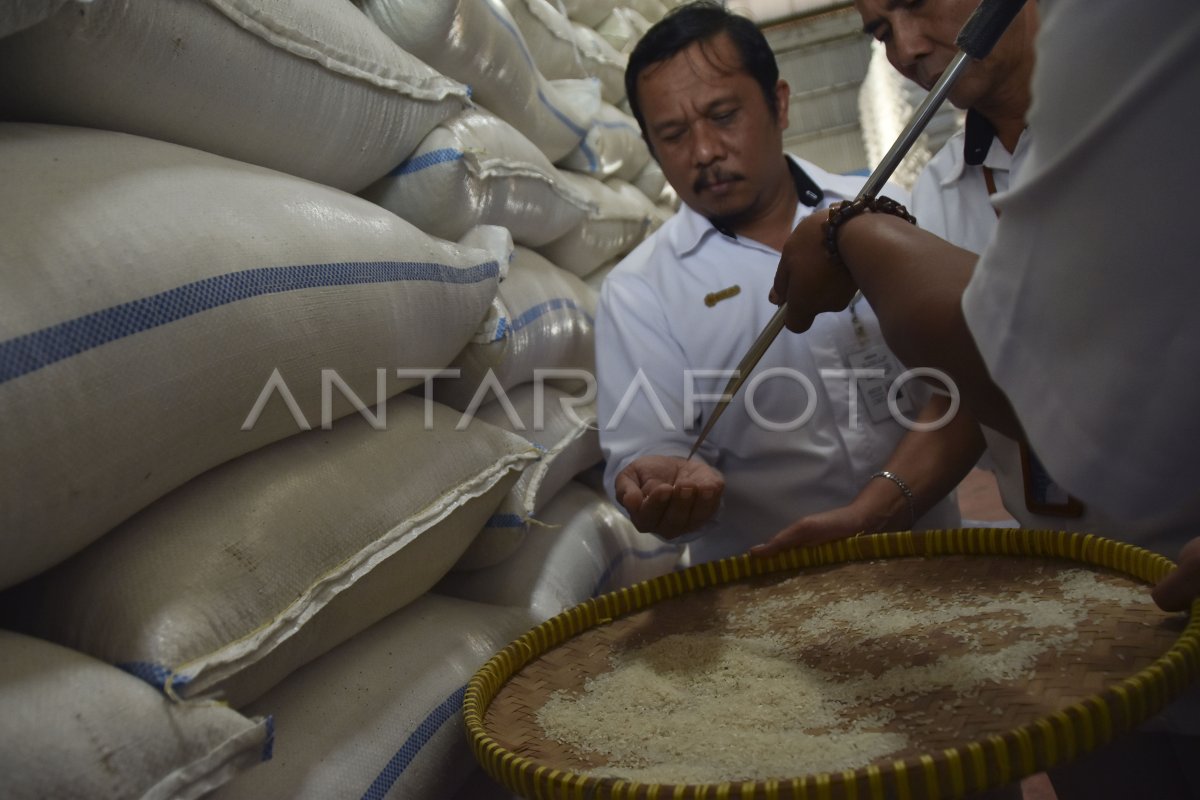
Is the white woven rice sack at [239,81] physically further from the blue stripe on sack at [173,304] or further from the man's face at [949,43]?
the man's face at [949,43]

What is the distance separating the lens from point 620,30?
2609mm

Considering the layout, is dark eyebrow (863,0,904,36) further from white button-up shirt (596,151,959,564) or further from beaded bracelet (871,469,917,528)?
beaded bracelet (871,469,917,528)

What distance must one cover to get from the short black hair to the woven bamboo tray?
33.1 inches

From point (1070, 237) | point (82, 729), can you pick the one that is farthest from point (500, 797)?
point (1070, 237)

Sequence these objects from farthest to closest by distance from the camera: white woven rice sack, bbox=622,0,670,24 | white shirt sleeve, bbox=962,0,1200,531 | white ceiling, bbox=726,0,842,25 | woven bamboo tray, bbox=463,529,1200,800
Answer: white ceiling, bbox=726,0,842,25 < white woven rice sack, bbox=622,0,670,24 < woven bamboo tray, bbox=463,529,1200,800 < white shirt sleeve, bbox=962,0,1200,531

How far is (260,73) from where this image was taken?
0.85 meters

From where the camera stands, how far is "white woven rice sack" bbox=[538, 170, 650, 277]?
1.79m

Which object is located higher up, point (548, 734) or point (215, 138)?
point (215, 138)

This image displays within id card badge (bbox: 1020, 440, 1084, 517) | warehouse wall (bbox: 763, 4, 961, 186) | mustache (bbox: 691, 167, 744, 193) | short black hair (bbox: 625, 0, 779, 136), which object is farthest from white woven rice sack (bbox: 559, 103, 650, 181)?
warehouse wall (bbox: 763, 4, 961, 186)

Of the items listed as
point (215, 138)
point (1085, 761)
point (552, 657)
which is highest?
point (215, 138)

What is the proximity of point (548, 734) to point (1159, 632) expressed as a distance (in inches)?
17.0

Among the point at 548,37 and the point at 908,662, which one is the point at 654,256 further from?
the point at 908,662

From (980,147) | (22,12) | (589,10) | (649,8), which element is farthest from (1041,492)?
(649,8)

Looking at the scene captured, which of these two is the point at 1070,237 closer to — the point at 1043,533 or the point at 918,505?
the point at 1043,533
